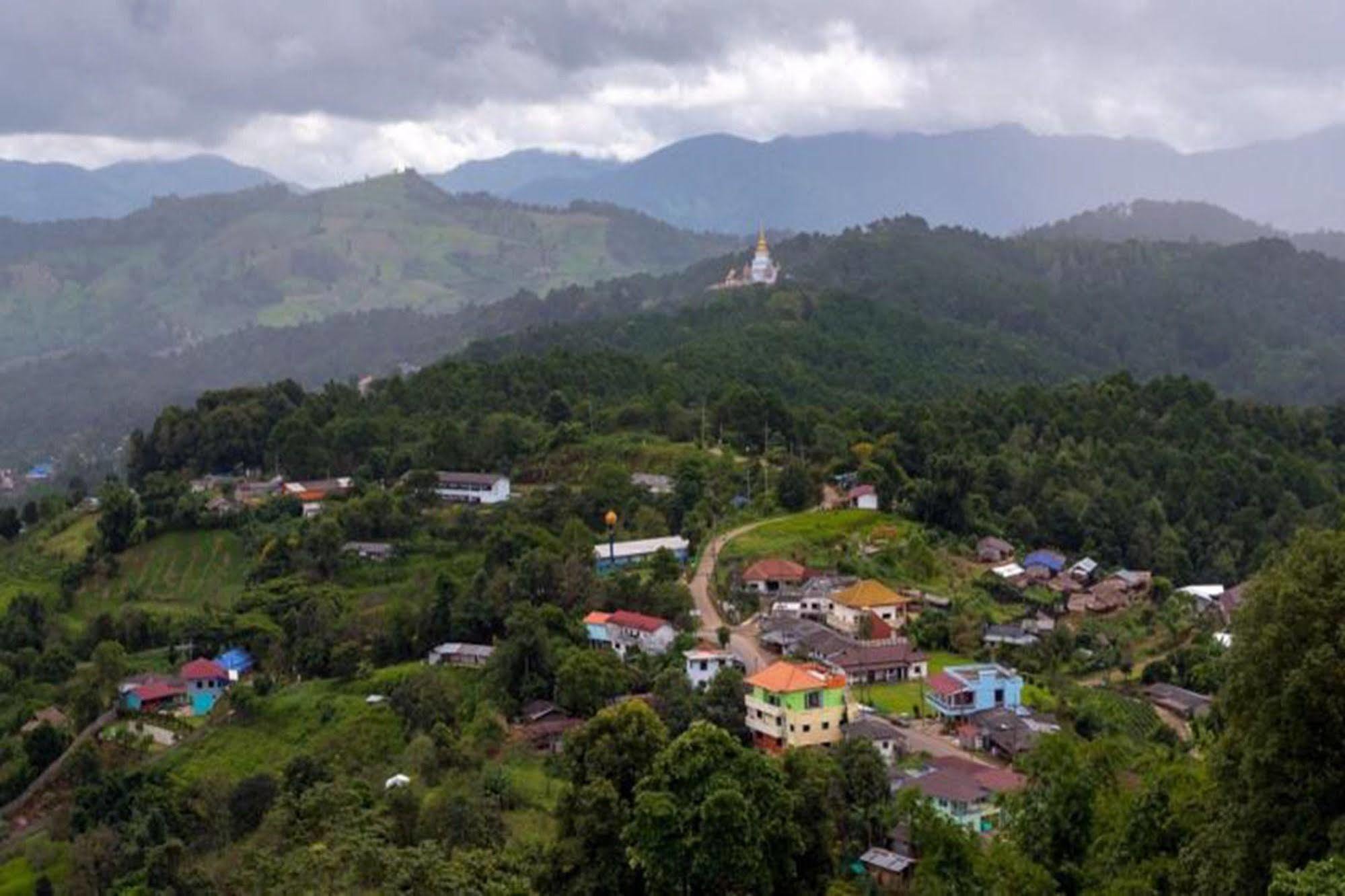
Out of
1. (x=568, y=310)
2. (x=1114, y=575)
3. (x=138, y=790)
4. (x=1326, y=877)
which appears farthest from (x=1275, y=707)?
(x=568, y=310)

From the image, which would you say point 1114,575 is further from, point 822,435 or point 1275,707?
point 1275,707

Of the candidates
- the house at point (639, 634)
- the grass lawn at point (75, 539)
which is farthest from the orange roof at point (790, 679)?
the grass lawn at point (75, 539)

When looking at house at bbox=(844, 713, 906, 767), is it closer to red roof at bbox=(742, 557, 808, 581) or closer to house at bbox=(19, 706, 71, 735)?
red roof at bbox=(742, 557, 808, 581)

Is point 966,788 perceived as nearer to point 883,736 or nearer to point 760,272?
point 883,736

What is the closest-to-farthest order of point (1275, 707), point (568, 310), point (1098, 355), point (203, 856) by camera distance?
point (1275, 707) < point (203, 856) < point (1098, 355) < point (568, 310)

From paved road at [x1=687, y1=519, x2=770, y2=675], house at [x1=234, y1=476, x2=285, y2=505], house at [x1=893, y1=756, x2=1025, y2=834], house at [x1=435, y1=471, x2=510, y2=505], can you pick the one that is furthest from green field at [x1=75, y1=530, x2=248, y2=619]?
house at [x1=893, y1=756, x2=1025, y2=834]

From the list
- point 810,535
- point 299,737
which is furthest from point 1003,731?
point 299,737

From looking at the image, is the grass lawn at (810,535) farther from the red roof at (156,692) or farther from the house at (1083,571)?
the red roof at (156,692)
